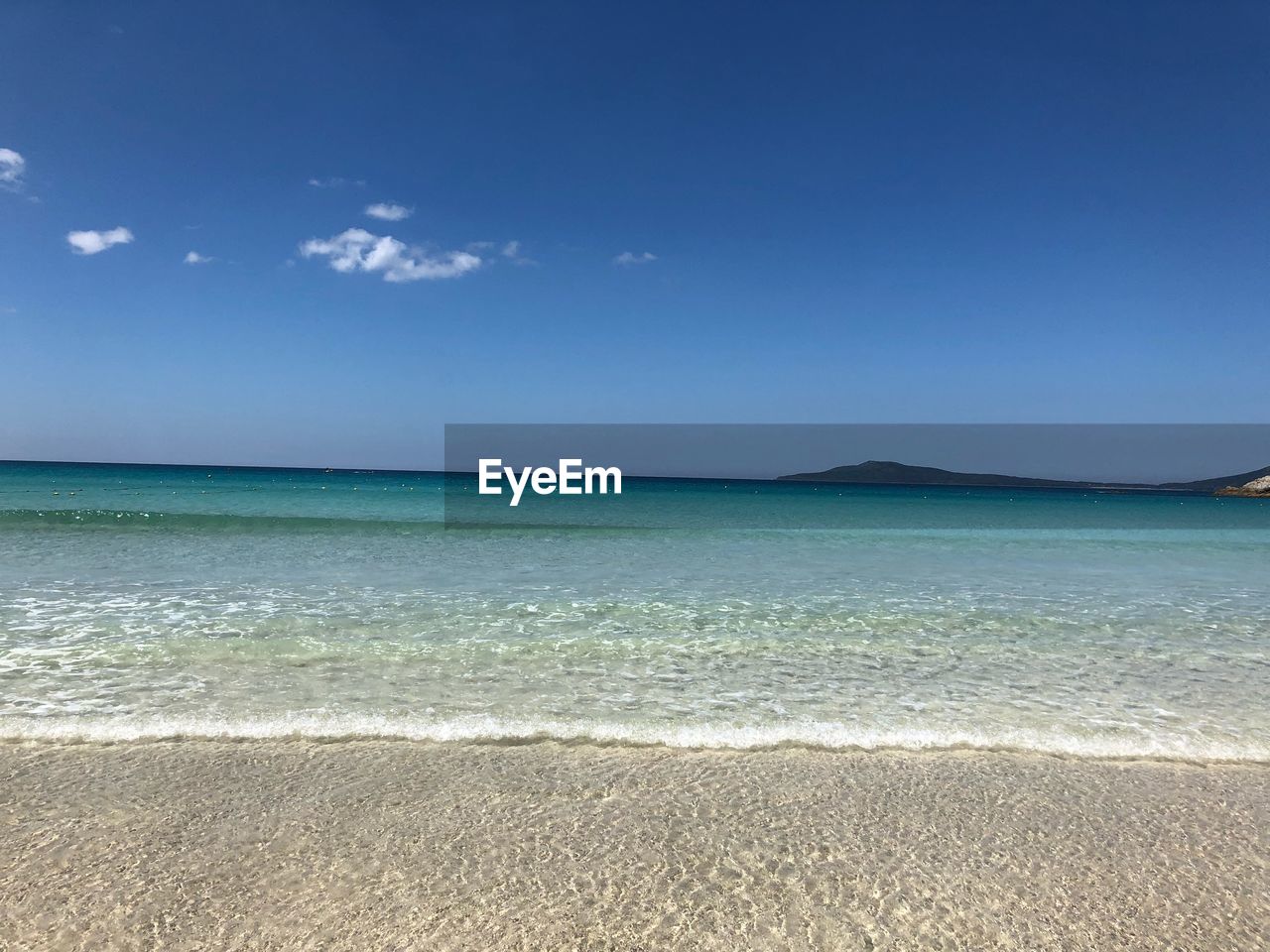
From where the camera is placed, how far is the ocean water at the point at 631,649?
168 inches

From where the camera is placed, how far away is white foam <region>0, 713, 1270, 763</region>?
3.95m

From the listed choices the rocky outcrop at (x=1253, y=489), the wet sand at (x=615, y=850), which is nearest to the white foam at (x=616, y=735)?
the wet sand at (x=615, y=850)

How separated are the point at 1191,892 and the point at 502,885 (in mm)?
2592

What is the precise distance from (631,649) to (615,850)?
11.3 feet

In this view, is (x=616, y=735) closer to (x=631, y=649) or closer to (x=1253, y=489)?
(x=631, y=649)

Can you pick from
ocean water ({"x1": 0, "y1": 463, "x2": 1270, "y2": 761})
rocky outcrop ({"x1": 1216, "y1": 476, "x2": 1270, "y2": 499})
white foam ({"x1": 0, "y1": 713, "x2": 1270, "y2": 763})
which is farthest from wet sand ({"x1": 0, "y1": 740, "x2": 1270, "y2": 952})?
rocky outcrop ({"x1": 1216, "y1": 476, "x2": 1270, "y2": 499})

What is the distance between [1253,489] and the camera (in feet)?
274

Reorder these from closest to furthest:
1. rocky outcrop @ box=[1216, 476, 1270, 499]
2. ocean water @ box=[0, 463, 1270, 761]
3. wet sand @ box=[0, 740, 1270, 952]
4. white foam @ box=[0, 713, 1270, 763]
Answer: wet sand @ box=[0, 740, 1270, 952]
white foam @ box=[0, 713, 1270, 763]
ocean water @ box=[0, 463, 1270, 761]
rocky outcrop @ box=[1216, 476, 1270, 499]

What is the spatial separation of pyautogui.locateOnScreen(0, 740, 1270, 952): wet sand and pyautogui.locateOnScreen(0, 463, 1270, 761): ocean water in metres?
0.45

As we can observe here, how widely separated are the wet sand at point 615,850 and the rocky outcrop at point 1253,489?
10425cm

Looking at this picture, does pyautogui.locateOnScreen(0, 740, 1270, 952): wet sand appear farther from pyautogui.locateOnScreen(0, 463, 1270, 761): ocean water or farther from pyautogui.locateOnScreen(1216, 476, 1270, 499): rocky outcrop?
pyautogui.locateOnScreen(1216, 476, 1270, 499): rocky outcrop

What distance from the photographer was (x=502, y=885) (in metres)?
2.49

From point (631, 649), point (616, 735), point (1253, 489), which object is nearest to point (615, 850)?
point (616, 735)

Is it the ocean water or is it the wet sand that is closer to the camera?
the wet sand
